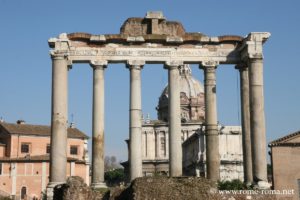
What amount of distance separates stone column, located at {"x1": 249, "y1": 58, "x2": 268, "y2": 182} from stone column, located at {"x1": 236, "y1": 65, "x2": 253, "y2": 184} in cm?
164

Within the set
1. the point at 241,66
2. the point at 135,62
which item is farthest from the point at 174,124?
the point at 241,66

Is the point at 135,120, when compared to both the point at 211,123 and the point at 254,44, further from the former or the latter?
the point at 254,44

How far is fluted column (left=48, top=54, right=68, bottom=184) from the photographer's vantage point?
26.3m

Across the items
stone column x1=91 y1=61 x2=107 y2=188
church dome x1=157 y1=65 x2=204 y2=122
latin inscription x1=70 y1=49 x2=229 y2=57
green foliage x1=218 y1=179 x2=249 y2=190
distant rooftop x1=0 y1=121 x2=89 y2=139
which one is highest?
church dome x1=157 y1=65 x2=204 y2=122

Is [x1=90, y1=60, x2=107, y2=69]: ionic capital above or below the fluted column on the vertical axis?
above

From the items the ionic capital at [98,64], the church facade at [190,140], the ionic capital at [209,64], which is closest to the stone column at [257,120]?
the ionic capital at [209,64]

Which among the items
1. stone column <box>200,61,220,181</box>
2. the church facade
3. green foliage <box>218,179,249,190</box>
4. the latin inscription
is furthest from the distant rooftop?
green foliage <box>218,179,249,190</box>

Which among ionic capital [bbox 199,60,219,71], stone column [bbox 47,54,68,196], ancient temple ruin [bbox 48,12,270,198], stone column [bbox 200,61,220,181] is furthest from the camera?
ionic capital [bbox 199,60,219,71]

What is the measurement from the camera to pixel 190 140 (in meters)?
68.8

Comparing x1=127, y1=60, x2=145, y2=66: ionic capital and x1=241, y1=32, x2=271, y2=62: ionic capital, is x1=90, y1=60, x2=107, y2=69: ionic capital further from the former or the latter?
x1=241, y1=32, x2=271, y2=62: ionic capital

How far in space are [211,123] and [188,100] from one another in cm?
4985

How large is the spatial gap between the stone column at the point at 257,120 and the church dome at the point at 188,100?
46676 mm

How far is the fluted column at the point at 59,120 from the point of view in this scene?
86.3 ft

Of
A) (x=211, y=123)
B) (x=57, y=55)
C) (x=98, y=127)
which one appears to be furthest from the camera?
(x=211, y=123)
